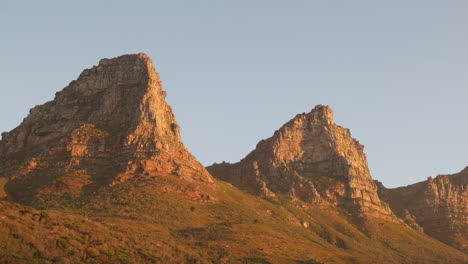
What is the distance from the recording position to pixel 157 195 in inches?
4414

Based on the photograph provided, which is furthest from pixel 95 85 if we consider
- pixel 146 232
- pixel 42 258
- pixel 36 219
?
pixel 42 258

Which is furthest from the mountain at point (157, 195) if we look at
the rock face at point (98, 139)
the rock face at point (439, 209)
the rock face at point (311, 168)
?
the rock face at point (439, 209)

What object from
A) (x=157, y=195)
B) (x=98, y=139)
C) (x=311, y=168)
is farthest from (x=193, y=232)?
(x=311, y=168)

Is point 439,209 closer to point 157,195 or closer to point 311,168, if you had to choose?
point 311,168

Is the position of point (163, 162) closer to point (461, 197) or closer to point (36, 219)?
point (36, 219)

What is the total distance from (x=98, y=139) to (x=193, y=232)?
40681mm

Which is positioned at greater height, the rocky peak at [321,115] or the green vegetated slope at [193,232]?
the rocky peak at [321,115]

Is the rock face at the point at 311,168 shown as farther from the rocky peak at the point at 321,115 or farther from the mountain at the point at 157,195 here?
the mountain at the point at 157,195

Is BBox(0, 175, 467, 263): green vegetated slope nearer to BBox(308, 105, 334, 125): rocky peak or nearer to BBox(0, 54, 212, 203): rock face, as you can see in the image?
BBox(0, 54, 212, 203): rock face

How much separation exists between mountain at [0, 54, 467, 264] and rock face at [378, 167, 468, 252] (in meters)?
15.2

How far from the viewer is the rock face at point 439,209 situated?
171625 mm

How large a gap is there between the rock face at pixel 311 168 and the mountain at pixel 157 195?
488mm

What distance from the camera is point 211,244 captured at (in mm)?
90125

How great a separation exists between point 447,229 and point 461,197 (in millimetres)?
22816
